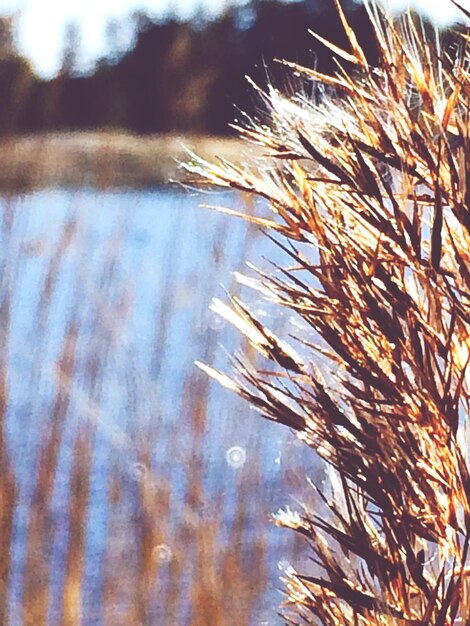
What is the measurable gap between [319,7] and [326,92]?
2.14 m

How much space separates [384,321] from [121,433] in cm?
81

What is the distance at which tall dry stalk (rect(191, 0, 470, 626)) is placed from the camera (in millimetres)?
558

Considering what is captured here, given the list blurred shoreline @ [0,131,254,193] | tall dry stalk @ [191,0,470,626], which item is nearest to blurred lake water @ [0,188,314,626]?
blurred shoreline @ [0,131,254,193]

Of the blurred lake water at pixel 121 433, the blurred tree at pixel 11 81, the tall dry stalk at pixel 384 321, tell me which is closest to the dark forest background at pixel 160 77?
the blurred tree at pixel 11 81

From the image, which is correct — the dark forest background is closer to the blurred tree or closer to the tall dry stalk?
the blurred tree

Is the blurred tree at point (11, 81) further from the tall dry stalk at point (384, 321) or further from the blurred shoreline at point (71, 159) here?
the tall dry stalk at point (384, 321)

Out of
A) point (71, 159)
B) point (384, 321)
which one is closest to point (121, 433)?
point (71, 159)

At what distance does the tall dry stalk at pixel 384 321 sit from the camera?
1.83 feet

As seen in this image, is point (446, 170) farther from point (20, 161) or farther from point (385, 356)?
point (20, 161)

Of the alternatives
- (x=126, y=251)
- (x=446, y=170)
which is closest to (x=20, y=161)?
(x=126, y=251)

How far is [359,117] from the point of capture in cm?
60

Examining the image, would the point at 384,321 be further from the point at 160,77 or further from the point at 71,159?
the point at 71,159

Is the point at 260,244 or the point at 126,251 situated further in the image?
the point at 126,251

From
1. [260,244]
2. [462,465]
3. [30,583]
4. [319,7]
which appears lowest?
[30,583]
